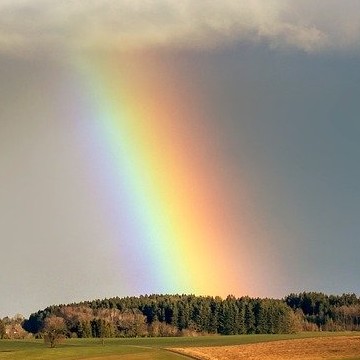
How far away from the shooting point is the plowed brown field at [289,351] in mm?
79562

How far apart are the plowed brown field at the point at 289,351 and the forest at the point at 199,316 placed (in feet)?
187

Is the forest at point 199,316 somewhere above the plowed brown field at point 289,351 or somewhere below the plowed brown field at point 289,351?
above

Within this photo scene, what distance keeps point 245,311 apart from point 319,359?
291 ft

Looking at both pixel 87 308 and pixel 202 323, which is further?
pixel 87 308

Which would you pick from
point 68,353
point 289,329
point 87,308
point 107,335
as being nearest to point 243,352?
point 68,353

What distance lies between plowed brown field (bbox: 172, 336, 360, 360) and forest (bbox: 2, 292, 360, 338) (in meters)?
57.0

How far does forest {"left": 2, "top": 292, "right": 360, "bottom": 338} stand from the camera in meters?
160

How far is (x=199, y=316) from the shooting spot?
168625 millimetres

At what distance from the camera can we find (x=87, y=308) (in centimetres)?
18725

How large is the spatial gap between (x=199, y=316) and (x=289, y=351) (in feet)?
280

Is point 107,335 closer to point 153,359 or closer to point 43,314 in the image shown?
point 43,314

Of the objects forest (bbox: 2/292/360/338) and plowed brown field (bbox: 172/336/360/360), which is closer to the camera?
plowed brown field (bbox: 172/336/360/360)

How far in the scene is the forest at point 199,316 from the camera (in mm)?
160375

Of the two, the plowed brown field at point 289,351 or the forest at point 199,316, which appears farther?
the forest at point 199,316
